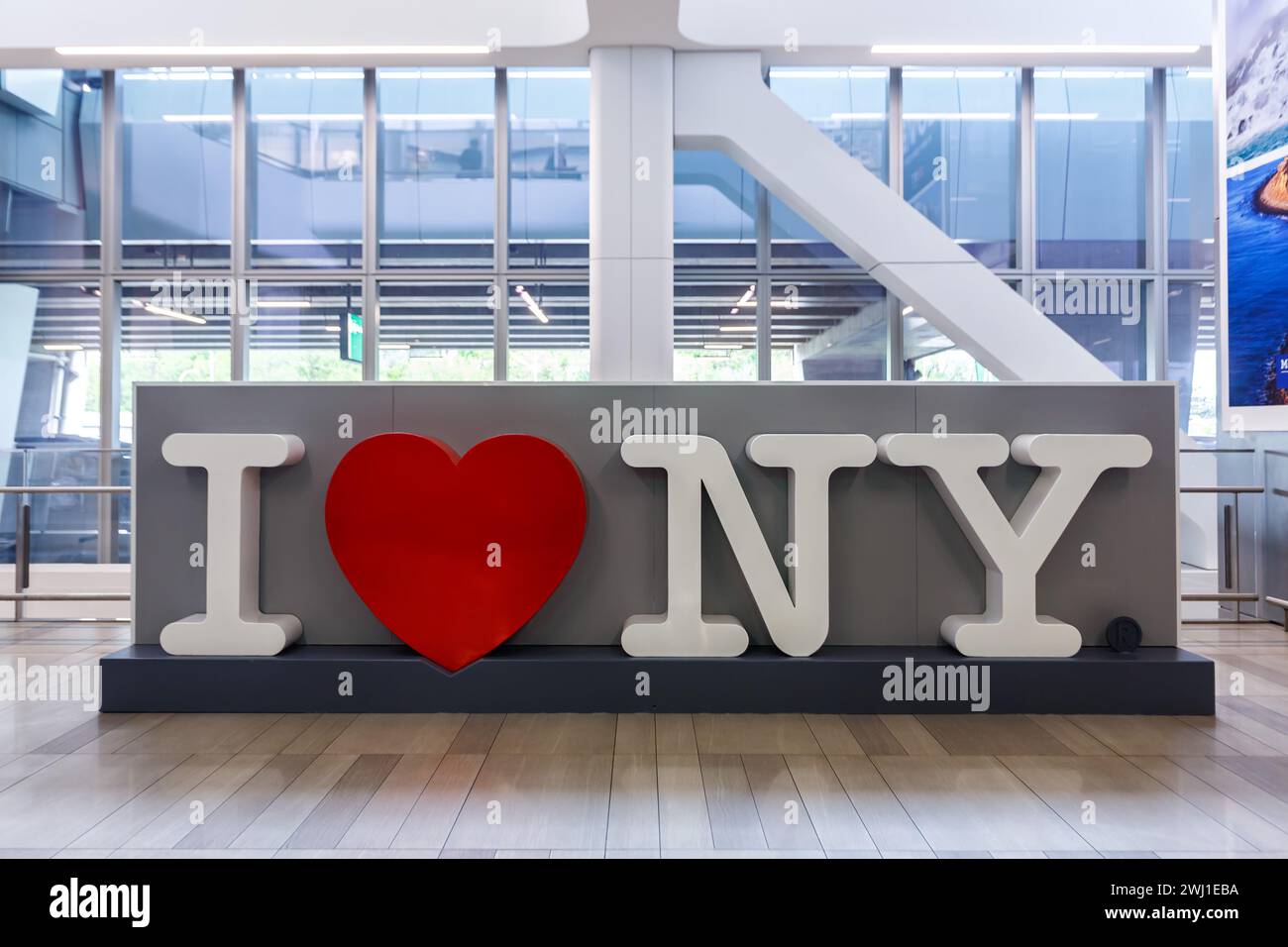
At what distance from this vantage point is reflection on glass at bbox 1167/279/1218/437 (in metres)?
7.27

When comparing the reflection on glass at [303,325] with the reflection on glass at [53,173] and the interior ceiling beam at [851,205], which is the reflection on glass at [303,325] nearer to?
the reflection on glass at [53,173]

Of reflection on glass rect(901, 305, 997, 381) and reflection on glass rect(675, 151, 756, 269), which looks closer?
reflection on glass rect(901, 305, 997, 381)

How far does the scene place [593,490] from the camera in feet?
11.7

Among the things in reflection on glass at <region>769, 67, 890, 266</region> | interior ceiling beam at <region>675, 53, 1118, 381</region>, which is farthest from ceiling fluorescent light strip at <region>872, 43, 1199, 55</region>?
interior ceiling beam at <region>675, 53, 1118, 381</region>

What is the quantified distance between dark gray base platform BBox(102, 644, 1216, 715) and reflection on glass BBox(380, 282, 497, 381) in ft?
14.5

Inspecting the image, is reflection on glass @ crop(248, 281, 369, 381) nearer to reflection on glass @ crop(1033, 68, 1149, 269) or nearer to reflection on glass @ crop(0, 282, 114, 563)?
reflection on glass @ crop(0, 282, 114, 563)

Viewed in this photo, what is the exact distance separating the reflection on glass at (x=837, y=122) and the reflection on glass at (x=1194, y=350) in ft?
8.38

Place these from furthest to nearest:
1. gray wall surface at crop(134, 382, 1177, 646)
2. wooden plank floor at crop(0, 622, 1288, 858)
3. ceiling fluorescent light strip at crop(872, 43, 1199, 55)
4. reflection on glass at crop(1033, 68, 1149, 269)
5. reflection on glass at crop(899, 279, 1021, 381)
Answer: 1. reflection on glass at crop(1033, 68, 1149, 269)
2. reflection on glass at crop(899, 279, 1021, 381)
3. ceiling fluorescent light strip at crop(872, 43, 1199, 55)
4. gray wall surface at crop(134, 382, 1177, 646)
5. wooden plank floor at crop(0, 622, 1288, 858)

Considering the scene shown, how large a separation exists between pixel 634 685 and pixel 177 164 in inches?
252

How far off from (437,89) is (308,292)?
1.94 meters

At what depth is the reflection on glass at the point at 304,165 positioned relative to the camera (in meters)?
7.40
